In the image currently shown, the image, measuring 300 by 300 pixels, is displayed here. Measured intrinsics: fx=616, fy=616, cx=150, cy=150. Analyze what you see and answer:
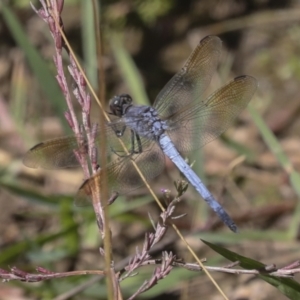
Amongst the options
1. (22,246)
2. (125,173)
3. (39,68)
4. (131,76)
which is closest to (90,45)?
(131,76)

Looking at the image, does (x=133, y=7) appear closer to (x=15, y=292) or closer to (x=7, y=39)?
(x=7, y=39)

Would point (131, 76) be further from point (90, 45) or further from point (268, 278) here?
point (268, 278)

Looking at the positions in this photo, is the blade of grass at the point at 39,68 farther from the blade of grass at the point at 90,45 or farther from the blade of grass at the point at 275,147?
the blade of grass at the point at 275,147

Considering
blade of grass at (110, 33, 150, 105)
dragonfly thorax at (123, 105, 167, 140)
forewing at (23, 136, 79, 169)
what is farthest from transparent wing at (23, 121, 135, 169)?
blade of grass at (110, 33, 150, 105)

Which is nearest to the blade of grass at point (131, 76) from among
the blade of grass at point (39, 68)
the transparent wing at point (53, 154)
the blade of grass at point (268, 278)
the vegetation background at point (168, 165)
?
the vegetation background at point (168, 165)

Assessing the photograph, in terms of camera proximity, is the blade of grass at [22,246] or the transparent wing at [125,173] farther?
the blade of grass at [22,246]

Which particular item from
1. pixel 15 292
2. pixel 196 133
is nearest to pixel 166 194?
pixel 196 133
